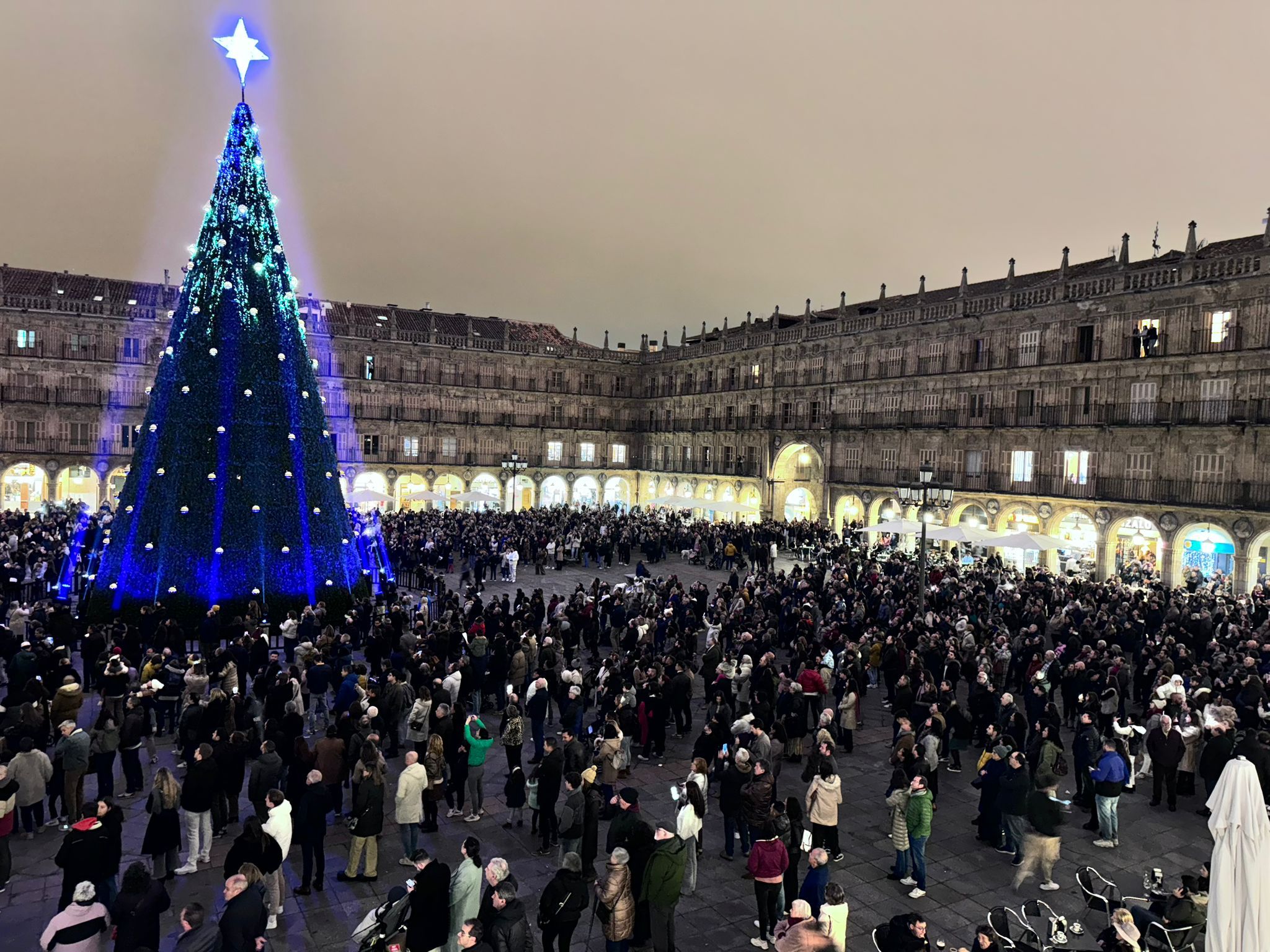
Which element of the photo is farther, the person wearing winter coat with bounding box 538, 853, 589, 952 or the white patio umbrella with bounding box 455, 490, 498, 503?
the white patio umbrella with bounding box 455, 490, 498, 503

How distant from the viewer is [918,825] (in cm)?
789

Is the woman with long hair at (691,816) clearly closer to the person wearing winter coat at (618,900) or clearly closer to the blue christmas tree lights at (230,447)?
the person wearing winter coat at (618,900)

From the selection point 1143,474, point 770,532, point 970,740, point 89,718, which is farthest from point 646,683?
point 1143,474

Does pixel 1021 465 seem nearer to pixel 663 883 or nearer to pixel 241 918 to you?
pixel 663 883

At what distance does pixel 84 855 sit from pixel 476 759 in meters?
3.73

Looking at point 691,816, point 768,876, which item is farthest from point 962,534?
point 768,876

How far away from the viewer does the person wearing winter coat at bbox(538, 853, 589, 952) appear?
6141 mm

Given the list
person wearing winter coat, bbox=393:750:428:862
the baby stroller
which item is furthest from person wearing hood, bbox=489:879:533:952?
person wearing winter coat, bbox=393:750:428:862

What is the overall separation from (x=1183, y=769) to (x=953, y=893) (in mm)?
4735

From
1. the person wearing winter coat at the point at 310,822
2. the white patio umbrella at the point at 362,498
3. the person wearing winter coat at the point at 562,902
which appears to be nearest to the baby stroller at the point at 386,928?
the person wearing winter coat at the point at 562,902

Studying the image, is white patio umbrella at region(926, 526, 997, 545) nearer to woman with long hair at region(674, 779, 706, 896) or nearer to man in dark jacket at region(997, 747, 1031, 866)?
man in dark jacket at region(997, 747, 1031, 866)

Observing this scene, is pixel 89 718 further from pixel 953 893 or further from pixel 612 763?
pixel 953 893

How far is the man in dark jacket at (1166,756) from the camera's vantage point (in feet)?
33.5

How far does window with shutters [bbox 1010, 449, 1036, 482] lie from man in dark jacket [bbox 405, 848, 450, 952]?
3147 cm
